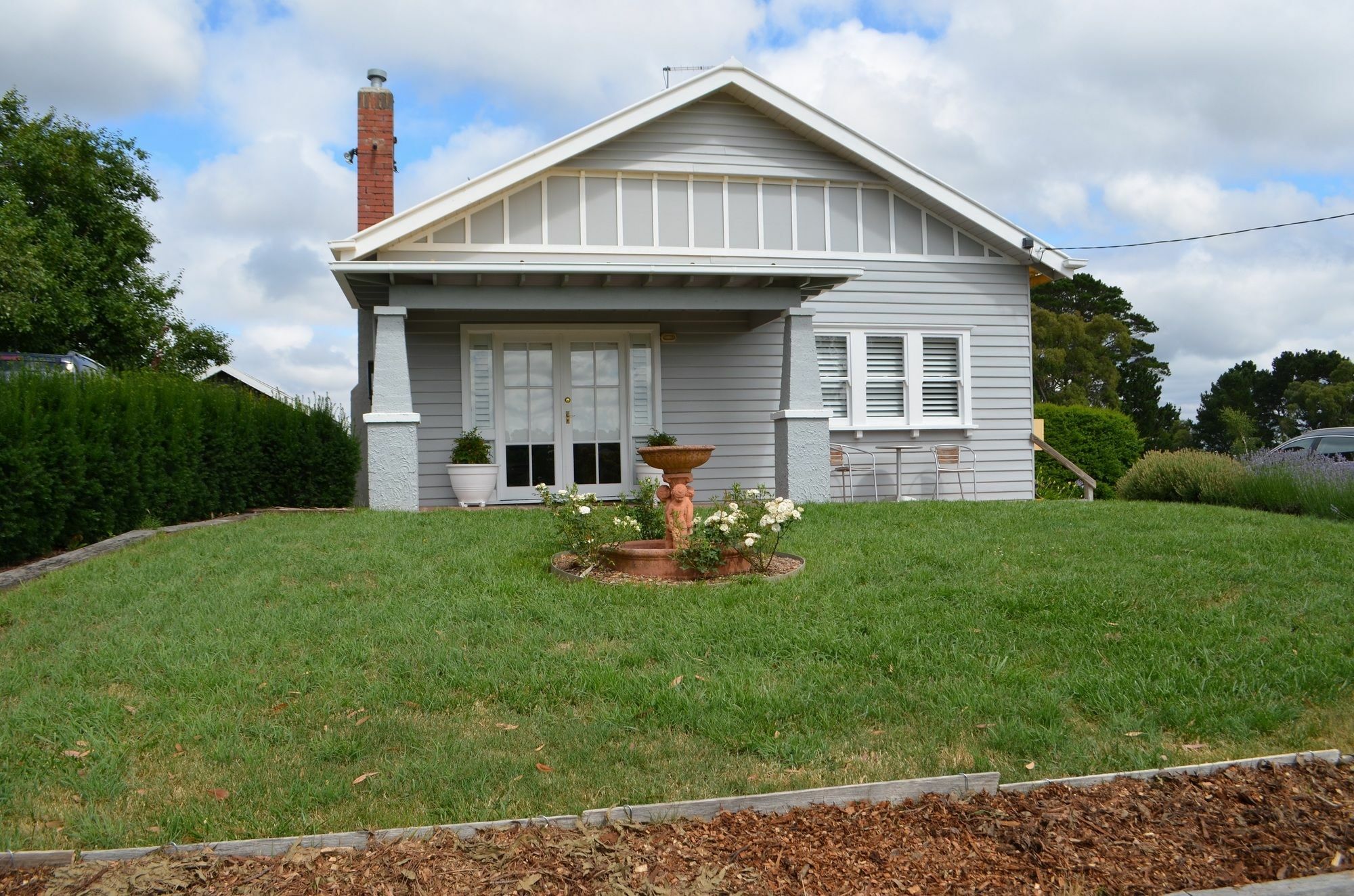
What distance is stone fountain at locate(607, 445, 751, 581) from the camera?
6492 mm

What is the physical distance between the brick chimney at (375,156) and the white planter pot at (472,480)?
412 centimetres

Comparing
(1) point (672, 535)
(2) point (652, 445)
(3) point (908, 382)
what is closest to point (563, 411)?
(2) point (652, 445)

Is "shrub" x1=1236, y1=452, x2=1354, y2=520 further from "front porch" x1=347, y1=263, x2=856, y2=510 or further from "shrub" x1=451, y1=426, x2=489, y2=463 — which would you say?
"shrub" x1=451, y1=426, x2=489, y2=463

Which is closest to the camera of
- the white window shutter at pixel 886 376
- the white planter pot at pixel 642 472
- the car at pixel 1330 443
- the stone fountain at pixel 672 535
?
the stone fountain at pixel 672 535

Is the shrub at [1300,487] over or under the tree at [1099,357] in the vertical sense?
under

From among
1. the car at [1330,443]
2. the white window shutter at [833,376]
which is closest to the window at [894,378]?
the white window shutter at [833,376]

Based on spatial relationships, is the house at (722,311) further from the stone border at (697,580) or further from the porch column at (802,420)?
the stone border at (697,580)

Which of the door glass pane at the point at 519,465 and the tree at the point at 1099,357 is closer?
the door glass pane at the point at 519,465

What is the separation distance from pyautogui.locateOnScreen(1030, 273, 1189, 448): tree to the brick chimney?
30980 millimetres

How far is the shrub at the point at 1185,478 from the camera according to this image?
37.8 ft

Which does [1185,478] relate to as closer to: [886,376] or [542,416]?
[886,376]

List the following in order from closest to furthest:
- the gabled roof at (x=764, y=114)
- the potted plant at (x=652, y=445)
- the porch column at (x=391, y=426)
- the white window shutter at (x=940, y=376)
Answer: the porch column at (x=391, y=426) → the gabled roof at (x=764, y=114) → the potted plant at (x=652, y=445) → the white window shutter at (x=940, y=376)

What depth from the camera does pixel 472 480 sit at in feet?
38.6

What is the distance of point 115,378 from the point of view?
9.28 meters
